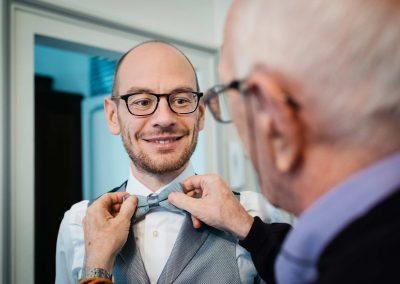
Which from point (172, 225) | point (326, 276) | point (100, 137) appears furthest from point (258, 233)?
point (100, 137)

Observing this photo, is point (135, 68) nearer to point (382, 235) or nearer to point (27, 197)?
point (27, 197)

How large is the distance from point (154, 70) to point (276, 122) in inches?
19.4

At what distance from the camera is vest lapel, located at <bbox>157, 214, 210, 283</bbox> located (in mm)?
717

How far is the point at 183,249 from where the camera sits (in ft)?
2.43

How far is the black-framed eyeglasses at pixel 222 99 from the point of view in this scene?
1.34ft

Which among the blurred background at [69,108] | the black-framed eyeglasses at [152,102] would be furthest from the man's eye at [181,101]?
the blurred background at [69,108]

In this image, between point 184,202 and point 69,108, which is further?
point 69,108

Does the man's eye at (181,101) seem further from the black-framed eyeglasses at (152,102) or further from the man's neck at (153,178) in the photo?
the man's neck at (153,178)

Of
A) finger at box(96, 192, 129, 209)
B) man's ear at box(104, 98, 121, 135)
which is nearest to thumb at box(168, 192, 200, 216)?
finger at box(96, 192, 129, 209)

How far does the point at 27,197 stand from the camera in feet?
2.97

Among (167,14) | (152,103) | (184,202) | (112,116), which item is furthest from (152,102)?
(167,14)

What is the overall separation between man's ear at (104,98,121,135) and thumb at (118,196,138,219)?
192 millimetres

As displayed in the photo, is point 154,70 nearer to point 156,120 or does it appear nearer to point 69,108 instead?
point 156,120

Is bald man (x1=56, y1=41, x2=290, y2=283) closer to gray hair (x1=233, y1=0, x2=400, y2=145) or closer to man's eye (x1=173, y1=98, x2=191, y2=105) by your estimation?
man's eye (x1=173, y1=98, x2=191, y2=105)
